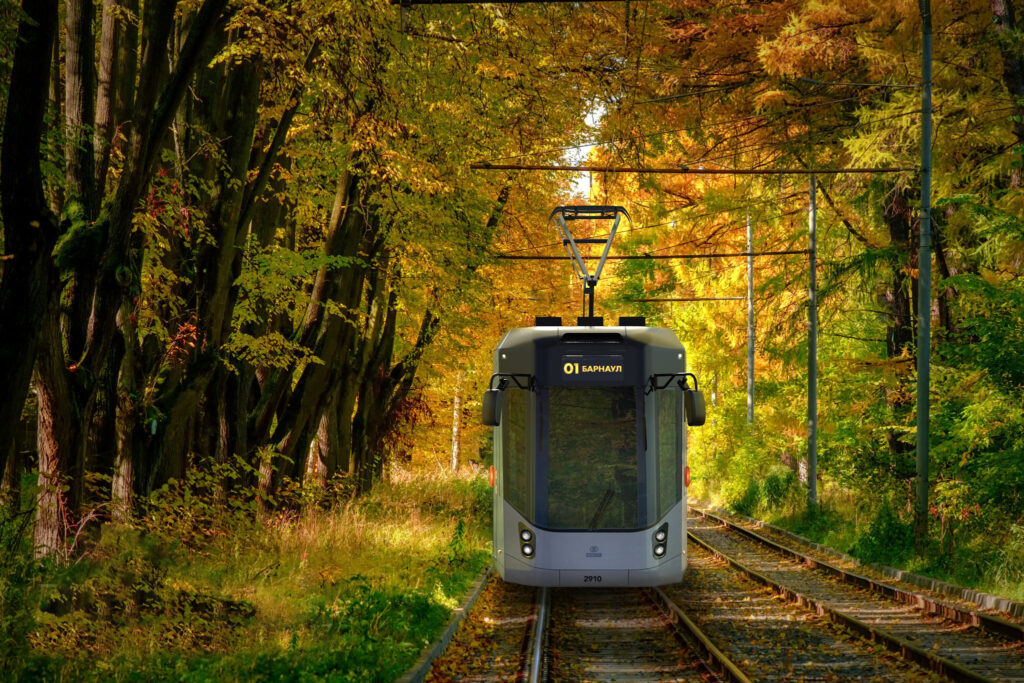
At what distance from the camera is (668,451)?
42.8ft

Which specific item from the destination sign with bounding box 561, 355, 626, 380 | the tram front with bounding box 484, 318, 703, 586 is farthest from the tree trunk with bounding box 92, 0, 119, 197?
the destination sign with bounding box 561, 355, 626, 380

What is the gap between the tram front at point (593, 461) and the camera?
1265 centimetres

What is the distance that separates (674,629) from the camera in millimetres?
A: 12773

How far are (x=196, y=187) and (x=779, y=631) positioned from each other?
A: 8.57 m

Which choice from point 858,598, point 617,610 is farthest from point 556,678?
point 858,598

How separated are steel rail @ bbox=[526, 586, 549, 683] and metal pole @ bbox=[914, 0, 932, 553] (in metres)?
6.67

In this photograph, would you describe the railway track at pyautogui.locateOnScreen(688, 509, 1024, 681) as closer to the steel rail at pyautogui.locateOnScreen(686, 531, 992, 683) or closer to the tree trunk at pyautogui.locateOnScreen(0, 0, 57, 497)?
the steel rail at pyautogui.locateOnScreen(686, 531, 992, 683)

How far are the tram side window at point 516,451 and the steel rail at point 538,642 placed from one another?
1.34 metres

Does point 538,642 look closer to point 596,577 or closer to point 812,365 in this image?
point 596,577

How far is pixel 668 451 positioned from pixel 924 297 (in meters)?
6.99

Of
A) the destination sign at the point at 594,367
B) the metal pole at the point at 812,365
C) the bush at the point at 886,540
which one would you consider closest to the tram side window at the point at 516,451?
the destination sign at the point at 594,367

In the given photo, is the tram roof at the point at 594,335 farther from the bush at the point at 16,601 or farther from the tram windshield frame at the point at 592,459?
the bush at the point at 16,601

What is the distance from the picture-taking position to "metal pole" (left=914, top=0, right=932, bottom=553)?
1725 centimetres

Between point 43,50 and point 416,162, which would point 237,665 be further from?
point 416,162
